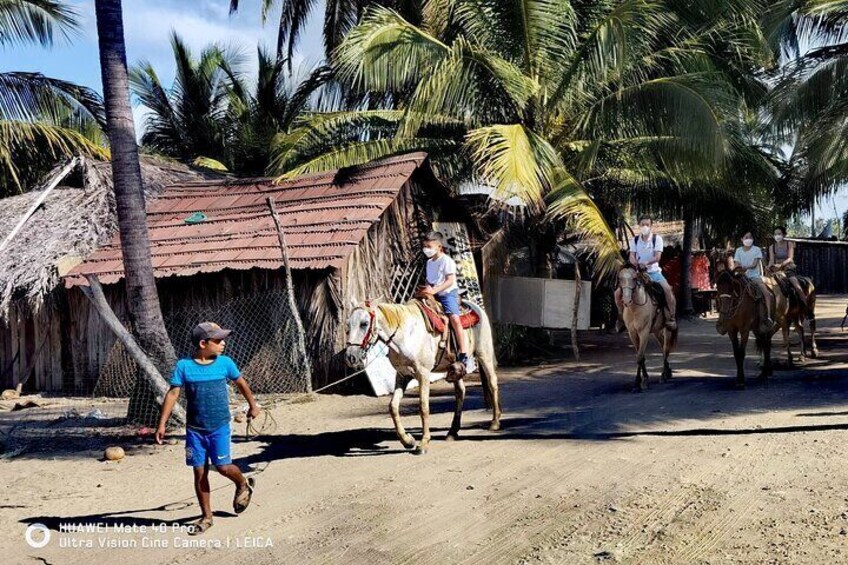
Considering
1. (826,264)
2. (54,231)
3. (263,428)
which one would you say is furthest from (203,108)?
(826,264)

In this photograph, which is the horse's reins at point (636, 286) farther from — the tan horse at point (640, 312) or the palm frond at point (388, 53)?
the palm frond at point (388, 53)

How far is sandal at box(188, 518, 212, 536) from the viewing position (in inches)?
235

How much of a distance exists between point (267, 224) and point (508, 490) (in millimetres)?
8567

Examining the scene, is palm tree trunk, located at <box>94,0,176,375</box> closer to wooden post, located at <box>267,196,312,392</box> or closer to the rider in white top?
wooden post, located at <box>267,196,312,392</box>

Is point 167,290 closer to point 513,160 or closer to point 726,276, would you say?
point 513,160

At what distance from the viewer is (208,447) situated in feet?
19.7

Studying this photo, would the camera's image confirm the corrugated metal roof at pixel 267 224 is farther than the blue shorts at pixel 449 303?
Yes

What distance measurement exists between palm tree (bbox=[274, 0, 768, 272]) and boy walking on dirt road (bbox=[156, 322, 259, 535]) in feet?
22.0

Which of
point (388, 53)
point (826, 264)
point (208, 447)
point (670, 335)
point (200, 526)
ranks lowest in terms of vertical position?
Result: point (200, 526)

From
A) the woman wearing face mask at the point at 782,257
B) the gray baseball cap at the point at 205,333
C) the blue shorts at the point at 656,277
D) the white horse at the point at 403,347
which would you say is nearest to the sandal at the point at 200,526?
the gray baseball cap at the point at 205,333

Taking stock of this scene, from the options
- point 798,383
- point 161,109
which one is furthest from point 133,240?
point 161,109

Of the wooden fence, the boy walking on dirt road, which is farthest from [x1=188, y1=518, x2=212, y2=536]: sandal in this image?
the wooden fence

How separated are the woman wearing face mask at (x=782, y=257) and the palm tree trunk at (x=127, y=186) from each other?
34.4 feet

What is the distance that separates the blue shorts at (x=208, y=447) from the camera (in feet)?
19.4
